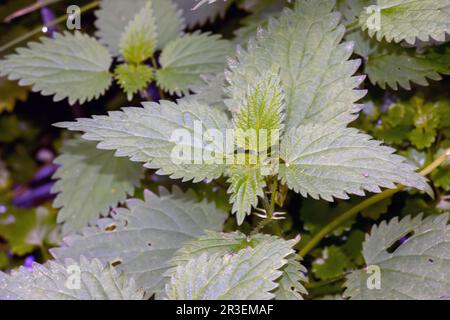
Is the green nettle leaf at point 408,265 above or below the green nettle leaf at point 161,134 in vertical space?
below

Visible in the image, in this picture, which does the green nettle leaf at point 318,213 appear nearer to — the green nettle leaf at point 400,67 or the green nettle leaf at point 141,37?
the green nettle leaf at point 400,67

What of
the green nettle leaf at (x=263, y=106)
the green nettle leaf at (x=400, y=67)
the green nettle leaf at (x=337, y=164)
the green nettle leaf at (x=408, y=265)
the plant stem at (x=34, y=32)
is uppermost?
the plant stem at (x=34, y=32)

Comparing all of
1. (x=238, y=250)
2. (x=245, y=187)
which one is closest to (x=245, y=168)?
(x=245, y=187)

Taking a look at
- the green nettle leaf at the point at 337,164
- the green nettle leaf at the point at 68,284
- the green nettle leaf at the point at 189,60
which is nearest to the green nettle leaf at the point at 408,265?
the green nettle leaf at the point at 337,164

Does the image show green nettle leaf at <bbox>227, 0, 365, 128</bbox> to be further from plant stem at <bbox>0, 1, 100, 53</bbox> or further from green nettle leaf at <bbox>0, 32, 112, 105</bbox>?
plant stem at <bbox>0, 1, 100, 53</bbox>

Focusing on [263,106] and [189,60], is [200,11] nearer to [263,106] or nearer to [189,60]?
[189,60]
